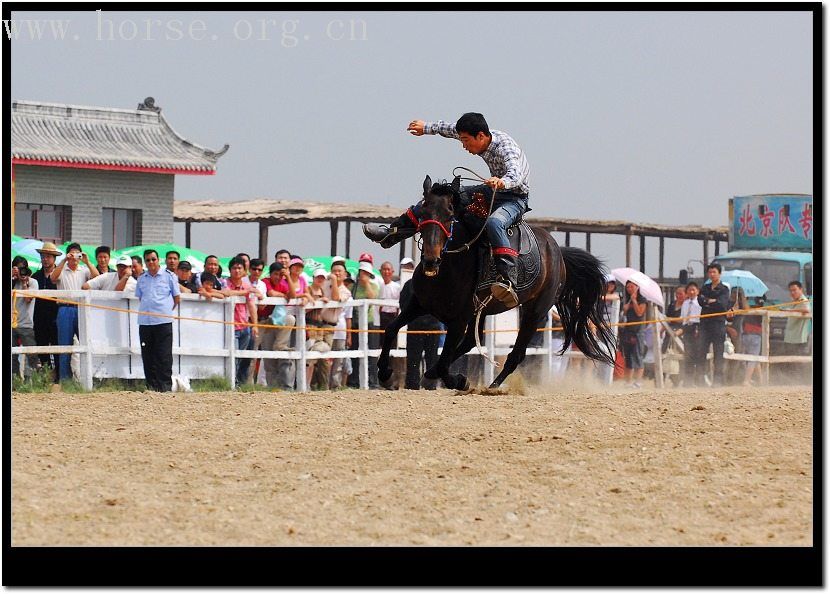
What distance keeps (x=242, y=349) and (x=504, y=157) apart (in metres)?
5.60

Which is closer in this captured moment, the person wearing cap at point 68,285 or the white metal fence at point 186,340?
the white metal fence at point 186,340

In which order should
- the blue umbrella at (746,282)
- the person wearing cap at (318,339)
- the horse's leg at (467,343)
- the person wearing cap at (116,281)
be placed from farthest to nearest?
1. the blue umbrella at (746,282)
2. the person wearing cap at (318,339)
3. the person wearing cap at (116,281)
4. the horse's leg at (467,343)

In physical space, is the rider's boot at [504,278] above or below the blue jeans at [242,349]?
above

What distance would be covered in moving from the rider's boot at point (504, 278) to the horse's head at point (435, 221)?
541mm

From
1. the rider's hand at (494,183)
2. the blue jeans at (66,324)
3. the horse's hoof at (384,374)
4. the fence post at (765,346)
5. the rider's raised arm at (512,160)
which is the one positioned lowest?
the fence post at (765,346)

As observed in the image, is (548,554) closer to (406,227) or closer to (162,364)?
(406,227)

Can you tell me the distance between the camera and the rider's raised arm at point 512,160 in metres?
10.3

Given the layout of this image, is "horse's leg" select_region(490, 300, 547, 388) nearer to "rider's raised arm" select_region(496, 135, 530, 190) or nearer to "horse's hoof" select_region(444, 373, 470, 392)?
"horse's hoof" select_region(444, 373, 470, 392)

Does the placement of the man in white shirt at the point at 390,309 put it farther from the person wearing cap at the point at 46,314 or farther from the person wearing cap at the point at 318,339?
the person wearing cap at the point at 46,314

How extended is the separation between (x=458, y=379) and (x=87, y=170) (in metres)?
20.0

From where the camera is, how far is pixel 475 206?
34.5 ft

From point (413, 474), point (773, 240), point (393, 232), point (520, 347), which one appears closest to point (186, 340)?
point (520, 347)

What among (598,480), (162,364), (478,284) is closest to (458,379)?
(478,284)

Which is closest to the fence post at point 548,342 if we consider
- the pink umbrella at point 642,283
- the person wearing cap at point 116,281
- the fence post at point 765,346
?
the pink umbrella at point 642,283
